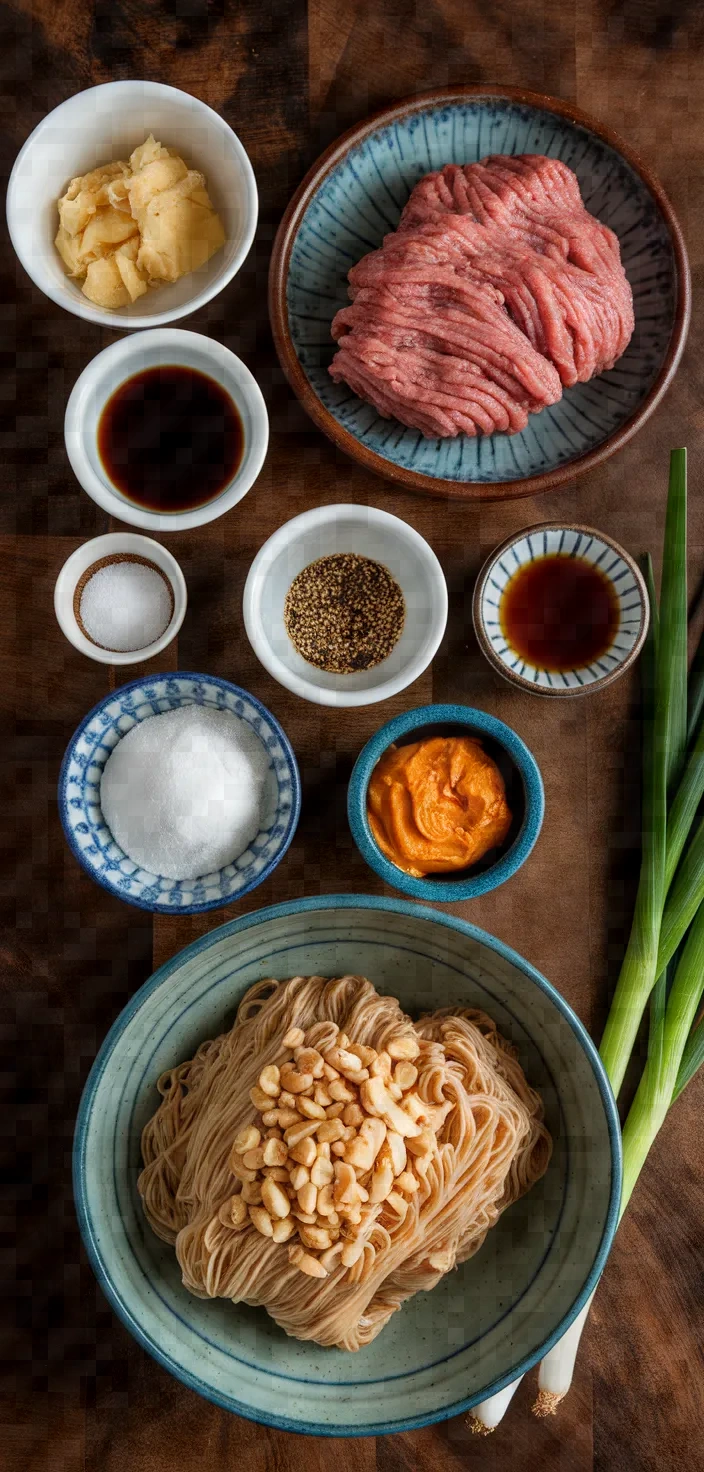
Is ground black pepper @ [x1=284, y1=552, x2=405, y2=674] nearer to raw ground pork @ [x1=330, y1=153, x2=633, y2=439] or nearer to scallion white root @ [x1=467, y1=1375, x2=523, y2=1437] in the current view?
raw ground pork @ [x1=330, y1=153, x2=633, y2=439]

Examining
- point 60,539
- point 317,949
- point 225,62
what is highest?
point 225,62

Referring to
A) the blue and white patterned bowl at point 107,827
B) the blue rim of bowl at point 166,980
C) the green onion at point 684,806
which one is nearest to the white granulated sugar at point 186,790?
the blue and white patterned bowl at point 107,827

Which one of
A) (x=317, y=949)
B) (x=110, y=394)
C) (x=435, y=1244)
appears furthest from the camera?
(x=110, y=394)

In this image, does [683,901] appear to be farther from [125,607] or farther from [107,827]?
[125,607]

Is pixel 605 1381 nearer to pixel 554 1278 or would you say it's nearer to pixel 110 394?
pixel 554 1278

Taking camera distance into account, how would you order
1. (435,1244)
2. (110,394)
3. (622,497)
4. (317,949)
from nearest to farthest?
(435,1244), (317,949), (110,394), (622,497)

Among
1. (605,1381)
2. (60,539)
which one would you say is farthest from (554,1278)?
(60,539)

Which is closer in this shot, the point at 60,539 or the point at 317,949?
the point at 317,949
